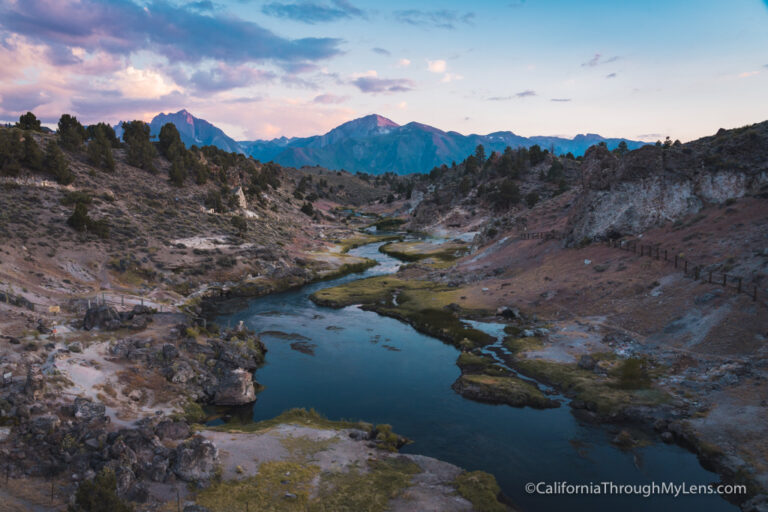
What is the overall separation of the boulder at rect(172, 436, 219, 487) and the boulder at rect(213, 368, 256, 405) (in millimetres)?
12759

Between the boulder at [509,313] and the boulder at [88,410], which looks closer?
the boulder at [88,410]

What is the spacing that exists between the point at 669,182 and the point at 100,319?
78.6m

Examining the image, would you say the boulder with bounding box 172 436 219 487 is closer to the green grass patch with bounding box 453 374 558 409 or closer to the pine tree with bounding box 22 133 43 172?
the green grass patch with bounding box 453 374 558 409

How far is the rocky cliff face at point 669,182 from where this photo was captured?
6178cm

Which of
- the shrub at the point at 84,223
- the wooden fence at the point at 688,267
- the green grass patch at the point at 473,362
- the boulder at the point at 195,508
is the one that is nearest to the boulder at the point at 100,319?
the boulder at the point at 195,508

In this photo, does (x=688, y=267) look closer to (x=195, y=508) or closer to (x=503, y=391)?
(x=503, y=391)

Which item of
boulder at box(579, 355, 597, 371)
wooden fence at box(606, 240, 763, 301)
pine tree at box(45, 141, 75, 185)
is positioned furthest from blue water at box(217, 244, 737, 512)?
pine tree at box(45, 141, 75, 185)

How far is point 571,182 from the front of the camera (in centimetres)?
15200

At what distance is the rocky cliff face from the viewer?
61.8 meters

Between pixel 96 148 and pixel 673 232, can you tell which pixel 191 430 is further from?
pixel 96 148

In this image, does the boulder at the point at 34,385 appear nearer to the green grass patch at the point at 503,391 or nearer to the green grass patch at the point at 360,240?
the green grass patch at the point at 503,391

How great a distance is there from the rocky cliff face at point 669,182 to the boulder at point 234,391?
192 feet

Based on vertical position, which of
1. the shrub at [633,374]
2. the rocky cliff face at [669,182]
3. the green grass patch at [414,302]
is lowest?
the green grass patch at [414,302]

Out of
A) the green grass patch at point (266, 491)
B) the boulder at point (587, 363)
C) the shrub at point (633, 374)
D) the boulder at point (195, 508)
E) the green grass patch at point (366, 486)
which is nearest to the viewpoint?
the boulder at point (195, 508)
